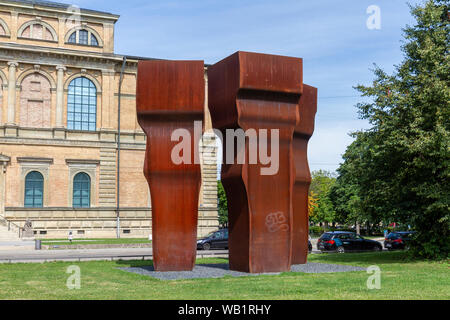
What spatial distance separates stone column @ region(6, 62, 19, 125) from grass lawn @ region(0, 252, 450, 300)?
2948 cm

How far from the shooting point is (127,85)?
4838cm

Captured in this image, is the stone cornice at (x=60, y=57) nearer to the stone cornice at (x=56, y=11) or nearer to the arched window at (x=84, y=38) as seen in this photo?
the arched window at (x=84, y=38)

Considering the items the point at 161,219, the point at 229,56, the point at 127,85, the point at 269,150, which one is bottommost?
the point at 161,219

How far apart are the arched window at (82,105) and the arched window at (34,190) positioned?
512 cm

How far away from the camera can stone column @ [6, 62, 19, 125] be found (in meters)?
44.0

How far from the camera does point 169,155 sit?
54.7 feet

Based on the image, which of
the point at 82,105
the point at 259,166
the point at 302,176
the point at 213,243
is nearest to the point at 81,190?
the point at 82,105

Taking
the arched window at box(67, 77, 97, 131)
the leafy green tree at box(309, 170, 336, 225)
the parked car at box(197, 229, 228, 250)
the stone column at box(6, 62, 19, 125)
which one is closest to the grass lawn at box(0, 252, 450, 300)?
the parked car at box(197, 229, 228, 250)

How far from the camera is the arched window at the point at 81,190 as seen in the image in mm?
45562

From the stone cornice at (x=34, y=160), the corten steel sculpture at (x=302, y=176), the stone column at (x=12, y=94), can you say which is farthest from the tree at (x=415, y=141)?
the stone column at (x=12, y=94)

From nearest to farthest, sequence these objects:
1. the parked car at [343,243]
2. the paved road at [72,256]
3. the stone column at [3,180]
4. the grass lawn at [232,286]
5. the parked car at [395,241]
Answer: the grass lawn at [232,286] < the paved road at [72,256] < the parked car at [343,243] < the parked car at [395,241] < the stone column at [3,180]

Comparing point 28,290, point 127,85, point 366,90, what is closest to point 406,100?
point 366,90
